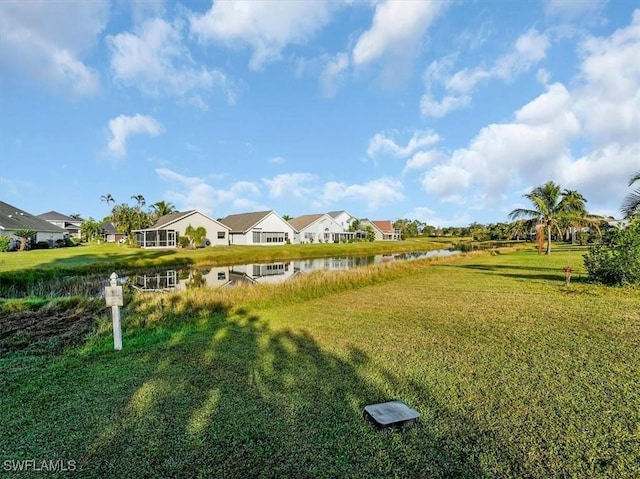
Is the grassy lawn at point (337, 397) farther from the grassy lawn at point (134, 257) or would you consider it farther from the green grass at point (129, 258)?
the grassy lawn at point (134, 257)

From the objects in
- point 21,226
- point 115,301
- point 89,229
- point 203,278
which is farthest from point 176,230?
point 115,301

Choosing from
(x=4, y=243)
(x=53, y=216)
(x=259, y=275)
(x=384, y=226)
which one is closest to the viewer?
(x=259, y=275)

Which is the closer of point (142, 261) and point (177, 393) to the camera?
point (177, 393)

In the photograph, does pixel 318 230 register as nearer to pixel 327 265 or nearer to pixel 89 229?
pixel 327 265

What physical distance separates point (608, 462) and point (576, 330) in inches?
168

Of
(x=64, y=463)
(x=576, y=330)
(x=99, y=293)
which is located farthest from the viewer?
(x=99, y=293)

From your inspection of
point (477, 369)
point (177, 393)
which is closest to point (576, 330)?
point (477, 369)

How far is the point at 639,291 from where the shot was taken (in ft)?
32.4

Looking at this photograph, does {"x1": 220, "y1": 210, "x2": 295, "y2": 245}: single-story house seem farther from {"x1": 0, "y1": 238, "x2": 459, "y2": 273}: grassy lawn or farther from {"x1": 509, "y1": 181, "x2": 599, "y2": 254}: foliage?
{"x1": 509, "y1": 181, "x2": 599, "y2": 254}: foliage

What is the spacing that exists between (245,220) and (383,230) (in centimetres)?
3057

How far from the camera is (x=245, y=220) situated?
46.6m

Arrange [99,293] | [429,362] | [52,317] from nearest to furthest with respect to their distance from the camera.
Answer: [429,362], [52,317], [99,293]

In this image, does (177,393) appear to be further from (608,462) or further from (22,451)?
(608,462)

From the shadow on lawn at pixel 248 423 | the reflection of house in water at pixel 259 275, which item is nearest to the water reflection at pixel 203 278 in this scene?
the reflection of house in water at pixel 259 275
